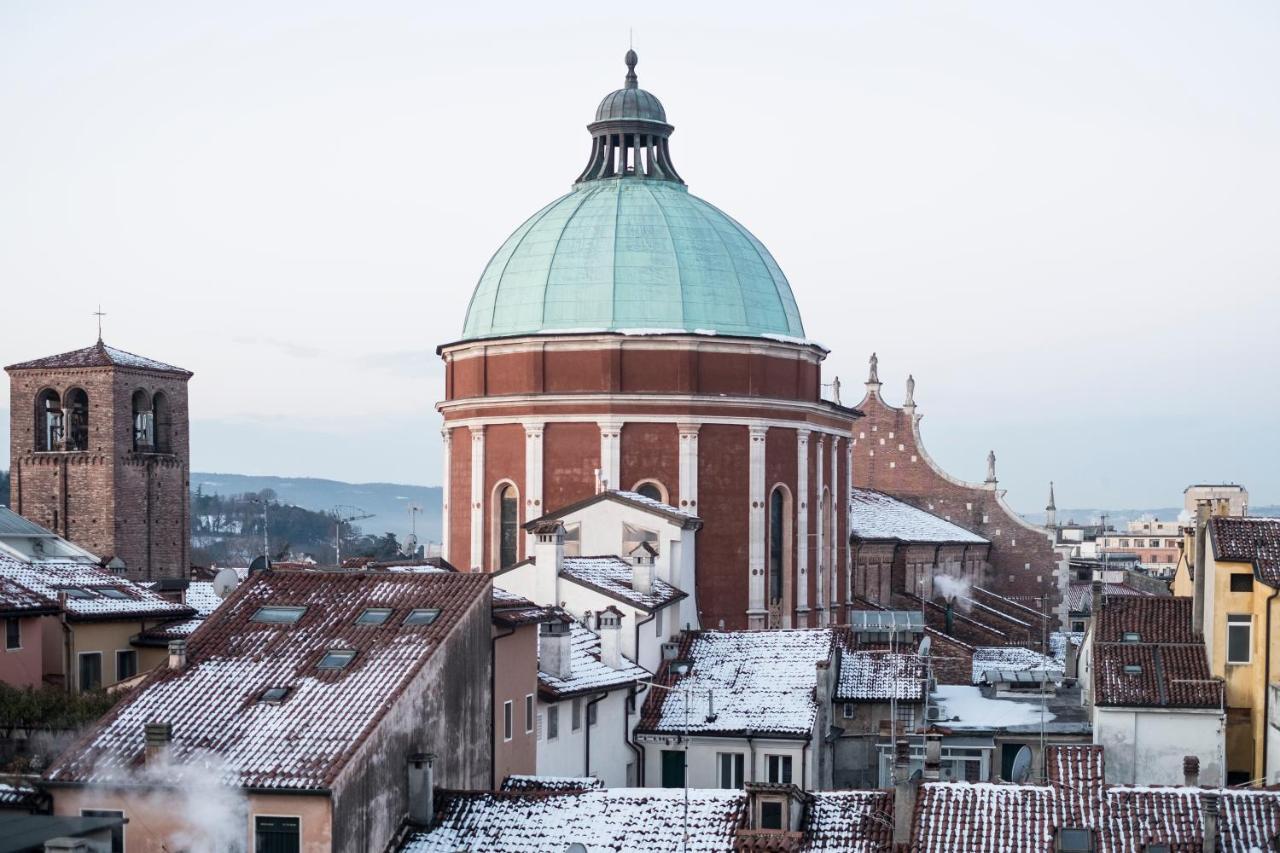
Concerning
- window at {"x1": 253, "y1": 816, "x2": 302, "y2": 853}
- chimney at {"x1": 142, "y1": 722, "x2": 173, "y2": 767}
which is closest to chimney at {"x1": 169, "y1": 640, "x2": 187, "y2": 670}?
chimney at {"x1": 142, "y1": 722, "x2": 173, "y2": 767}

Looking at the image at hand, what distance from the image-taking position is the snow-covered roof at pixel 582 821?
23.2 m

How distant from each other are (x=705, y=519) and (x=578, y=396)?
400 centimetres

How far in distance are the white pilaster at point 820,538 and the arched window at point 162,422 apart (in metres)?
22.0

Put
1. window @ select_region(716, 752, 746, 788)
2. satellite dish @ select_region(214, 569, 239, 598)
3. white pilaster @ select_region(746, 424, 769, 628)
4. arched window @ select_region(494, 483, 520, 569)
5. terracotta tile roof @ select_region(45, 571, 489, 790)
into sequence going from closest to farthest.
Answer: terracotta tile roof @ select_region(45, 571, 489, 790), window @ select_region(716, 752, 746, 788), satellite dish @ select_region(214, 569, 239, 598), white pilaster @ select_region(746, 424, 769, 628), arched window @ select_region(494, 483, 520, 569)

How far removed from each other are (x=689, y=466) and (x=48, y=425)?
2391 cm

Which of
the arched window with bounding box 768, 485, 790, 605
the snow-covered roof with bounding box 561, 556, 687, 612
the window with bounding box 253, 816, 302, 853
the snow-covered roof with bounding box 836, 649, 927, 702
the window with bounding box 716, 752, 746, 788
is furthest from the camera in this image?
the arched window with bounding box 768, 485, 790, 605

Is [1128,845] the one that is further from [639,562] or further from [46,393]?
[46,393]

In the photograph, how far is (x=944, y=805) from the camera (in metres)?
23.5

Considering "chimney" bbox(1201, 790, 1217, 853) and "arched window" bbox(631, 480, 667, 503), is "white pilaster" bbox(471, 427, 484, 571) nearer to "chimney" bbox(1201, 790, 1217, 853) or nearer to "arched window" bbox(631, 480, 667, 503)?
"arched window" bbox(631, 480, 667, 503)

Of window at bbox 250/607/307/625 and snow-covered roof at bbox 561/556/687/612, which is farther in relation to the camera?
snow-covered roof at bbox 561/556/687/612

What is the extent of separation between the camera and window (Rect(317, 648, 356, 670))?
982 inches

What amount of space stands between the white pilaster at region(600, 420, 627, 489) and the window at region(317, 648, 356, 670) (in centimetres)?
2021

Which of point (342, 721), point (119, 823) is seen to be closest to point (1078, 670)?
point (342, 721)

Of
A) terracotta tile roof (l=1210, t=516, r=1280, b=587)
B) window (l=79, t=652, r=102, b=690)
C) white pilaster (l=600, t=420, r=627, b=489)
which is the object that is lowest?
window (l=79, t=652, r=102, b=690)
